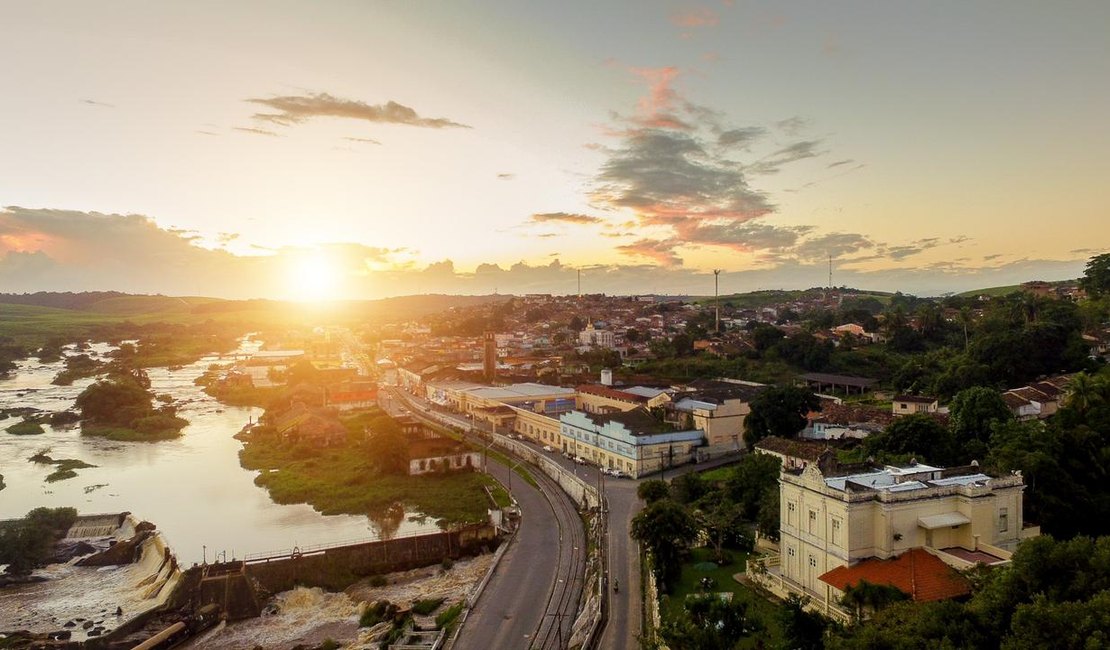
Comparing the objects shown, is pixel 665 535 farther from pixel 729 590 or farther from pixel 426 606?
pixel 426 606

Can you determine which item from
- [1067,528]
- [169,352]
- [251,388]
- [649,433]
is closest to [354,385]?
[251,388]

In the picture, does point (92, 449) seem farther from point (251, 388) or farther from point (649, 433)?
point (649, 433)

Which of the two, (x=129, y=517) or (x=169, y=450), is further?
(x=169, y=450)

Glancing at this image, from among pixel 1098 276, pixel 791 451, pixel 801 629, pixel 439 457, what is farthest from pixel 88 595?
pixel 1098 276

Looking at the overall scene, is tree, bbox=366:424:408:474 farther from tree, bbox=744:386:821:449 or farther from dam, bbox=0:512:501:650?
tree, bbox=744:386:821:449

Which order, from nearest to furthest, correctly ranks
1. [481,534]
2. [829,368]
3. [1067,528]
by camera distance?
[1067,528], [481,534], [829,368]

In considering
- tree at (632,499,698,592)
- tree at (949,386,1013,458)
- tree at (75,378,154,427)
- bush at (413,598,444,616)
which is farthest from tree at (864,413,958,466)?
tree at (75,378,154,427)
